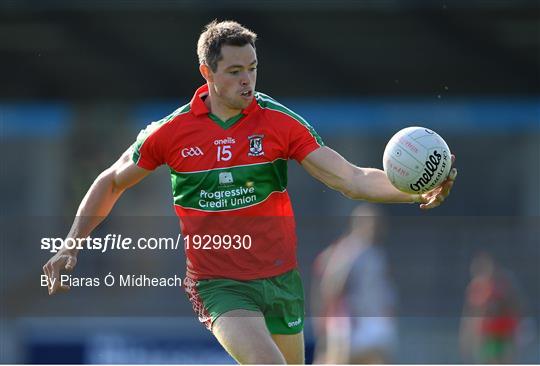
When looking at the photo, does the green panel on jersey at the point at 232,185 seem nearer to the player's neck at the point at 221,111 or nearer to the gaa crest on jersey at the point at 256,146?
the gaa crest on jersey at the point at 256,146

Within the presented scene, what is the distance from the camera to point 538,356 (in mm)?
13906

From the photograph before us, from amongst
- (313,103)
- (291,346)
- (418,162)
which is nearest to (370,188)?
(418,162)

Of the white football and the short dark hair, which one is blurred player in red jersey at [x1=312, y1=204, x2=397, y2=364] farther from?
the short dark hair

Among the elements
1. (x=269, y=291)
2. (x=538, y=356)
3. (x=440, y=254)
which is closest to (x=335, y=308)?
(x=538, y=356)

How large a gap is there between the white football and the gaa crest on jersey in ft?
2.13

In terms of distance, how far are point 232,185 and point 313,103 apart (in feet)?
42.9

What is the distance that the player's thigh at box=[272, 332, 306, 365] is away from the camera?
5.93 m

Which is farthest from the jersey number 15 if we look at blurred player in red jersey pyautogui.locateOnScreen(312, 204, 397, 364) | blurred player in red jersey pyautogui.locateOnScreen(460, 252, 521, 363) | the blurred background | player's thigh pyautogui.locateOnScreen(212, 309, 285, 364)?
the blurred background

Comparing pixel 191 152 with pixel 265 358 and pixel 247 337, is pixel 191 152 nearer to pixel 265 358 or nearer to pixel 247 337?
pixel 247 337

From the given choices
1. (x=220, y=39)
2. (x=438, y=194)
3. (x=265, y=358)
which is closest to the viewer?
(x=265, y=358)

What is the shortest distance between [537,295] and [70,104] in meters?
8.90

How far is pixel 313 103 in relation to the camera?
18797 mm

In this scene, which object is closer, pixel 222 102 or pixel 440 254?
pixel 222 102

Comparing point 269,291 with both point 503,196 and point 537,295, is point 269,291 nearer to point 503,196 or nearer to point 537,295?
point 537,295
